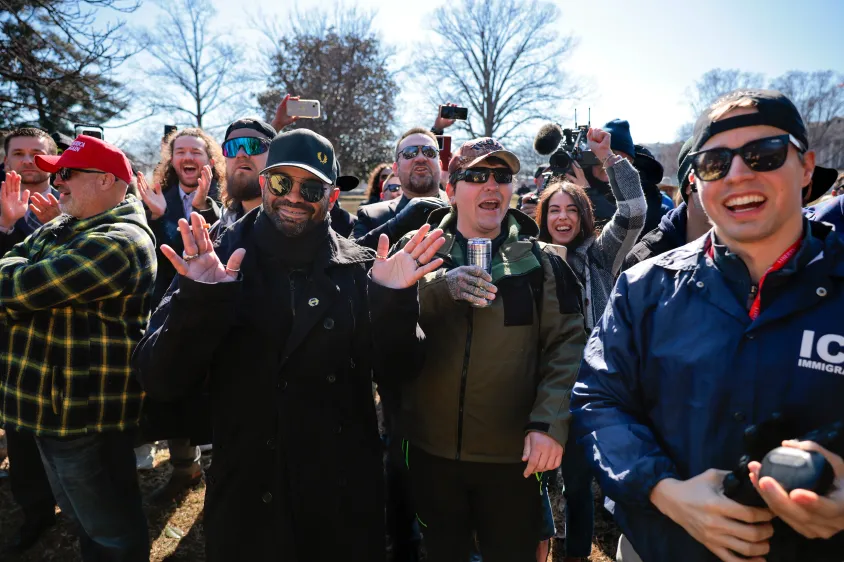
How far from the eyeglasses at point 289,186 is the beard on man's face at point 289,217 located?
0.09 feet

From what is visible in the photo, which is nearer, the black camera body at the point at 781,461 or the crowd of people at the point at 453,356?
the black camera body at the point at 781,461

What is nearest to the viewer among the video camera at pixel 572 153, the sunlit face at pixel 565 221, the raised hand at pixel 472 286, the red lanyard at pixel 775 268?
the red lanyard at pixel 775 268

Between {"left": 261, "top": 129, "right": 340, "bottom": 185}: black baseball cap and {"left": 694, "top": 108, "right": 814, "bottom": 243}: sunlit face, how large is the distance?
151 centimetres

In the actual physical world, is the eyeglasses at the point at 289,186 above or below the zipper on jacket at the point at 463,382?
above

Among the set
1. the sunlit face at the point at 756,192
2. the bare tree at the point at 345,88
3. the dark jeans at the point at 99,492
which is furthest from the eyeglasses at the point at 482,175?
the bare tree at the point at 345,88

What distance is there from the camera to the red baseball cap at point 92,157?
2.68 m

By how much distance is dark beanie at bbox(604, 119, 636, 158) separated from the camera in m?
3.68

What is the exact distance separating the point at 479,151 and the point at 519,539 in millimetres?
1831

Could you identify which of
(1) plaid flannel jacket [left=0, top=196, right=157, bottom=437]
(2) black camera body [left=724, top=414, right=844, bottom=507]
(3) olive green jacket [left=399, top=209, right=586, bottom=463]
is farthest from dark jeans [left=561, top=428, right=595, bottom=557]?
(1) plaid flannel jacket [left=0, top=196, right=157, bottom=437]

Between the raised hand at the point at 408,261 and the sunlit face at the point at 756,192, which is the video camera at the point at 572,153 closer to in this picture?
the raised hand at the point at 408,261

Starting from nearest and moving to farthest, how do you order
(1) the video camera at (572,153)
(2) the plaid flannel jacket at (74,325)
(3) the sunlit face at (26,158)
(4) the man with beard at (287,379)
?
(4) the man with beard at (287,379) < (2) the plaid flannel jacket at (74,325) < (1) the video camera at (572,153) < (3) the sunlit face at (26,158)

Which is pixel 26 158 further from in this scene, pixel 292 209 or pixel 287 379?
pixel 287 379

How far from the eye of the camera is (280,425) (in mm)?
2043

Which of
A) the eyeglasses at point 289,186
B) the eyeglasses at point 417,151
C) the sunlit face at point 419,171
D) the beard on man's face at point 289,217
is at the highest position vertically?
the eyeglasses at point 417,151
